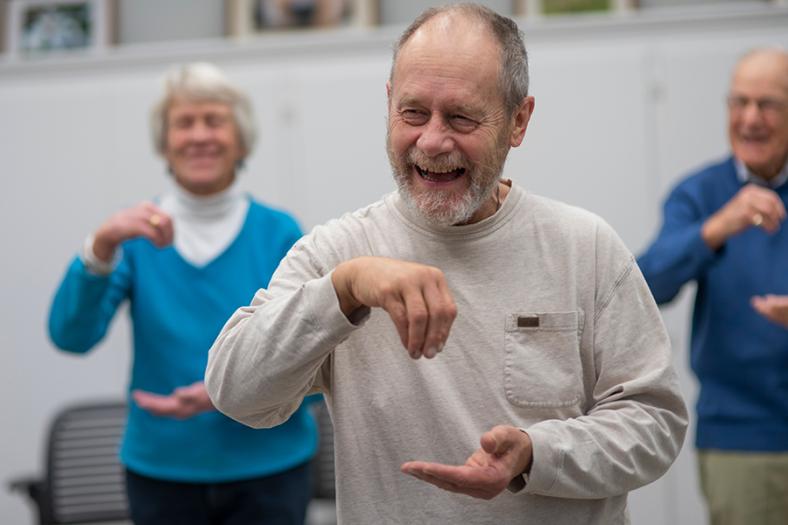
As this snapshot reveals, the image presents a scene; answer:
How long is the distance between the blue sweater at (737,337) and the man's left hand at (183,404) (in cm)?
93

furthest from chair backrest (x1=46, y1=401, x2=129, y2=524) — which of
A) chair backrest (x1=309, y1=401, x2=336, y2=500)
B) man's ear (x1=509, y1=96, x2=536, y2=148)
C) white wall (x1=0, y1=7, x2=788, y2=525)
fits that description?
man's ear (x1=509, y1=96, x2=536, y2=148)

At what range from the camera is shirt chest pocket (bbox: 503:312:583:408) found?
1308mm

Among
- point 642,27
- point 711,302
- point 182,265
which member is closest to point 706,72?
point 642,27

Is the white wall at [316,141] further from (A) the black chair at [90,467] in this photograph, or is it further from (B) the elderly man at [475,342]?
(B) the elderly man at [475,342]

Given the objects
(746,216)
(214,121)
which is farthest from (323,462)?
(746,216)

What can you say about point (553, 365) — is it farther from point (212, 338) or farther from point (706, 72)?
point (706, 72)

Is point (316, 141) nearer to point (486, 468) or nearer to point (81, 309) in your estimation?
point (81, 309)

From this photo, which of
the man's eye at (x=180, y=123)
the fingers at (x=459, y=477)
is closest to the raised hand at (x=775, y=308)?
the fingers at (x=459, y=477)

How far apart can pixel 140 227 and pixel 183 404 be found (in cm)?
35

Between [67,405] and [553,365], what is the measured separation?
2.55 meters

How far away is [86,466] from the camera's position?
10.9 ft

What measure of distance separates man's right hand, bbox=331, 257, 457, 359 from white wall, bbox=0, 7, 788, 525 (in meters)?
2.13

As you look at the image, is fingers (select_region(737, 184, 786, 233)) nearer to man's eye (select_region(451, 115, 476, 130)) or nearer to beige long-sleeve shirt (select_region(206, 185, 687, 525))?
beige long-sleeve shirt (select_region(206, 185, 687, 525))

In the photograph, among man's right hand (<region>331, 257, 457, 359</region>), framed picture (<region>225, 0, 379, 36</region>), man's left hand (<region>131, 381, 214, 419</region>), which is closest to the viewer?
man's right hand (<region>331, 257, 457, 359</region>)
